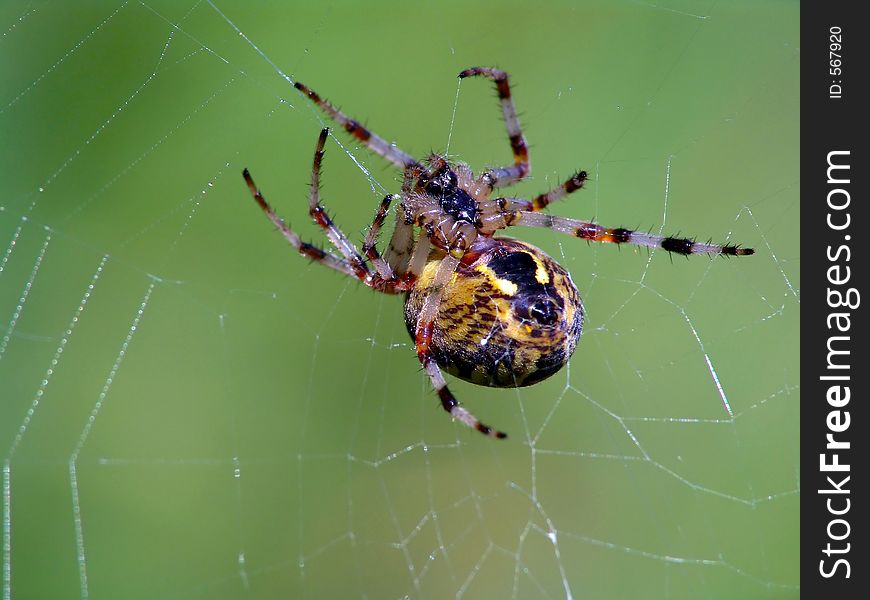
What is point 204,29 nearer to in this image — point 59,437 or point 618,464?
point 59,437

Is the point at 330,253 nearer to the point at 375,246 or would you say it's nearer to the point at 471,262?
the point at 375,246

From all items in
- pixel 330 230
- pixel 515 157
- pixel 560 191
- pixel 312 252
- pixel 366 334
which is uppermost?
pixel 515 157

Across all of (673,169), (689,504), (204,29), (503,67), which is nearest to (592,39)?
(503,67)

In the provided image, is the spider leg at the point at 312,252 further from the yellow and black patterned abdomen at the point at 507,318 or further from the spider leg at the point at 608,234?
the spider leg at the point at 608,234
